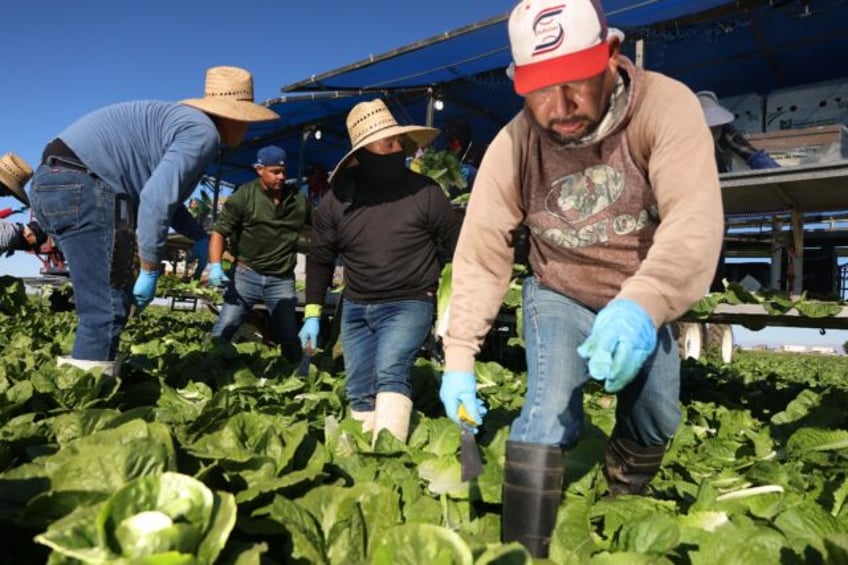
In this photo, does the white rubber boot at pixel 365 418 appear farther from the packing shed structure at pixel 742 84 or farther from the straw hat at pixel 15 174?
the packing shed structure at pixel 742 84

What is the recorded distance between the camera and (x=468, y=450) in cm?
222

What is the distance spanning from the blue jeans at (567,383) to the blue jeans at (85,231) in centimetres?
220

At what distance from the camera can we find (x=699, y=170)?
1785mm

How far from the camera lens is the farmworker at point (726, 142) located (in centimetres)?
537

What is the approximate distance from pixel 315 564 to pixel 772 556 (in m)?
1.24

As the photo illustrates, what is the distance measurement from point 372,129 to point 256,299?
262 cm

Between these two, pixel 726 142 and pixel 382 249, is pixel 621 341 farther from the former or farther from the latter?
pixel 726 142

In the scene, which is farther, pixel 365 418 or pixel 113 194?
pixel 365 418

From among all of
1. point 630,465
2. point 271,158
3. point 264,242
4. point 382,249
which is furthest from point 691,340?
point 630,465

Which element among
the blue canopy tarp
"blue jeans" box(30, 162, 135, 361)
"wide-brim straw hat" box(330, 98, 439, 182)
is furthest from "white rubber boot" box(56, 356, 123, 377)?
the blue canopy tarp

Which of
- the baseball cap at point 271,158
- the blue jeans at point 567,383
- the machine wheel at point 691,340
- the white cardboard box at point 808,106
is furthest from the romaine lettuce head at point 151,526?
the machine wheel at point 691,340

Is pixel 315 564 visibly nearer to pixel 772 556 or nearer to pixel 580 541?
pixel 580 541

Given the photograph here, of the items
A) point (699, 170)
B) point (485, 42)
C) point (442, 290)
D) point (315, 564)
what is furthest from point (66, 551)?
point (485, 42)

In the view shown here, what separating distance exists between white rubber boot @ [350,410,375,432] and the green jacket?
2.26 meters
